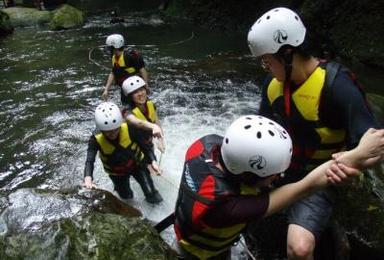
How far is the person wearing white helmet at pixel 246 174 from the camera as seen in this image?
2.59 m

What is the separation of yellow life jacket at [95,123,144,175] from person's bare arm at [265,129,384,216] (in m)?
3.51

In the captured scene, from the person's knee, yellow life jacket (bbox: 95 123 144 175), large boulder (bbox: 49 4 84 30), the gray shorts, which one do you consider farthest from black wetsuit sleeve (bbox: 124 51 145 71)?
large boulder (bbox: 49 4 84 30)

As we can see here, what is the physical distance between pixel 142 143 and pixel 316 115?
3364 mm

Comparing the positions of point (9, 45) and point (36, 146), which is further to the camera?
point (9, 45)

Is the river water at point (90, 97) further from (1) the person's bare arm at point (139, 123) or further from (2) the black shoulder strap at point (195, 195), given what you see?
(2) the black shoulder strap at point (195, 195)

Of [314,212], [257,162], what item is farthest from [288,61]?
[314,212]

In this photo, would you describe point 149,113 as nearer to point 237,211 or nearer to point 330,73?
point 330,73

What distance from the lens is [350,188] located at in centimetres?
458

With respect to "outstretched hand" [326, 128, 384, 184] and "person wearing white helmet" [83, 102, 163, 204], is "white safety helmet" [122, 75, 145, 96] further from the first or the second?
"outstretched hand" [326, 128, 384, 184]

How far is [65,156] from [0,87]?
6.07 meters

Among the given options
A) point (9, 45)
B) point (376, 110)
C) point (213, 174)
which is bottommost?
point (9, 45)

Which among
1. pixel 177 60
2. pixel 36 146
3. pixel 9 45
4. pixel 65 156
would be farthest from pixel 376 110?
pixel 9 45

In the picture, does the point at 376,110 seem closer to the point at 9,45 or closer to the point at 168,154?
the point at 168,154

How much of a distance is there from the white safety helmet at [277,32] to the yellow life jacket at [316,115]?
33 centimetres
